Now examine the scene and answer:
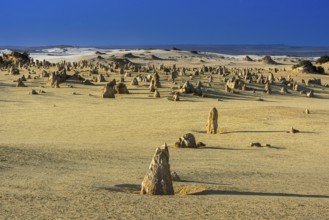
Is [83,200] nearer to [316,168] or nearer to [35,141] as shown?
[316,168]

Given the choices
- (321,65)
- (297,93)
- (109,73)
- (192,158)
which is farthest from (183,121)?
(321,65)

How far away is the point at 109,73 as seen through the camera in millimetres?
33062

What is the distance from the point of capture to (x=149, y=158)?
38.4ft

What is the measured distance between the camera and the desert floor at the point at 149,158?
22.5ft

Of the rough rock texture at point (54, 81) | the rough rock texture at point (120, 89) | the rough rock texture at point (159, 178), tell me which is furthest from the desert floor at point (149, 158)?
the rough rock texture at point (54, 81)

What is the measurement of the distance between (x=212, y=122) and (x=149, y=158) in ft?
14.6

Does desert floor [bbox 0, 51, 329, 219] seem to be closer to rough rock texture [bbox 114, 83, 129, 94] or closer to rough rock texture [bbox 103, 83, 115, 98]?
rough rock texture [bbox 103, 83, 115, 98]

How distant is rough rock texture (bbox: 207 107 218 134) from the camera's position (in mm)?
15742

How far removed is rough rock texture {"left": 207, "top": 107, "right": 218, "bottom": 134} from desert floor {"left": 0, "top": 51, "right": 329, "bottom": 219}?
0.31 meters

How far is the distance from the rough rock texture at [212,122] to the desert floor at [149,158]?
31 cm

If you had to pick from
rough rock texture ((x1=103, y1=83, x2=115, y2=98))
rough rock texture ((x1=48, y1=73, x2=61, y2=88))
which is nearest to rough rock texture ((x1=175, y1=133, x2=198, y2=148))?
rough rock texture ((x1=103, y1=83, x2=115, y2=98))

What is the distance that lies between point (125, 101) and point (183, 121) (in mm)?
4908

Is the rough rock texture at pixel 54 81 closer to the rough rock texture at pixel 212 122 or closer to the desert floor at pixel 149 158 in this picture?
the desert floor at pixel 149 158

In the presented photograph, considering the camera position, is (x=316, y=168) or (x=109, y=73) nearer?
(x=316, y=168)
